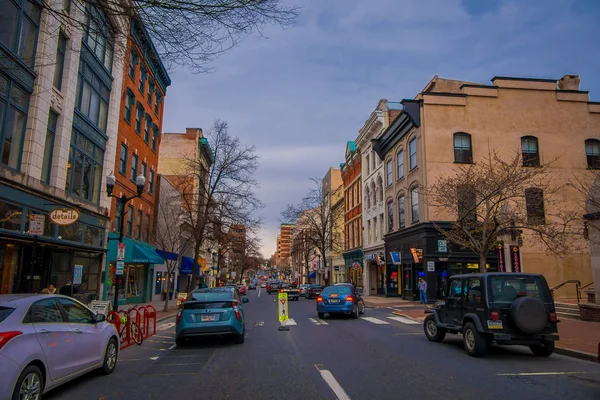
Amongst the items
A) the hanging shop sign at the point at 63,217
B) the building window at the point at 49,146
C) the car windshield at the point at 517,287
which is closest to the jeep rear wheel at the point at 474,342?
the car windshield at the point at 517,287

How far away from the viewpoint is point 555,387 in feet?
23.5

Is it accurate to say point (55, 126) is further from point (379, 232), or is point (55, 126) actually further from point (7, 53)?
point (379, 232)

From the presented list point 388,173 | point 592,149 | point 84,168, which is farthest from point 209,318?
point 592,149

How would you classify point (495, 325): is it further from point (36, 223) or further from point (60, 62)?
point (60, 62)

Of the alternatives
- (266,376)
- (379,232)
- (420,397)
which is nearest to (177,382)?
(266,376)

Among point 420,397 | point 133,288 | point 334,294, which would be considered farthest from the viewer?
point 133,288

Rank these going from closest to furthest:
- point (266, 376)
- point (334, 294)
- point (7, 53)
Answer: point (266, 376), point (7, 53), point (334, 294)

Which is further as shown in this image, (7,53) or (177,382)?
(7,53)

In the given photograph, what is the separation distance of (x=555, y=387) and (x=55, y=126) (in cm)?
1901

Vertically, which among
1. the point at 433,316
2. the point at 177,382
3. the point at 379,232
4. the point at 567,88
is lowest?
the point at 177,382

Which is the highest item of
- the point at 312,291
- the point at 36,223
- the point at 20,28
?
the point at 20,28

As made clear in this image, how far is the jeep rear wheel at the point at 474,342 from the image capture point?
9703 mm

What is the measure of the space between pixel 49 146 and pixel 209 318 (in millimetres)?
11455

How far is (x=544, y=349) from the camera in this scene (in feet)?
33.1
